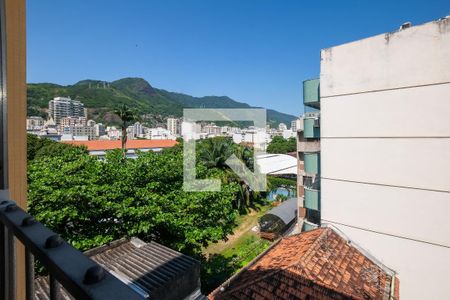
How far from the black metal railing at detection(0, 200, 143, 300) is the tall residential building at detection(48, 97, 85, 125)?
115m

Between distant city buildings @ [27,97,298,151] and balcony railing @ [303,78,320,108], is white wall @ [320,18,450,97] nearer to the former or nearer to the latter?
balcony railing @ [303,78,320,108]

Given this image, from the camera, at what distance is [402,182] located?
757cm

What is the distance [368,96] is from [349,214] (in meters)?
3.86

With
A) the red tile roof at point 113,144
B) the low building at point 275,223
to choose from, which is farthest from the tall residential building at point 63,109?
the low building at point 275,223

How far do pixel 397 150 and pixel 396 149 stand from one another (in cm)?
4

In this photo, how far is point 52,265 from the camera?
2.17ft

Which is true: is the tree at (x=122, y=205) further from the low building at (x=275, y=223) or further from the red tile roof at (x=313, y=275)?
the low building at (x=275, y=223)

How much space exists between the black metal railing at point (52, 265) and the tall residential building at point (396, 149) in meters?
8.71

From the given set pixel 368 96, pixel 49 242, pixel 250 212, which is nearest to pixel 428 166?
pixel 368 96

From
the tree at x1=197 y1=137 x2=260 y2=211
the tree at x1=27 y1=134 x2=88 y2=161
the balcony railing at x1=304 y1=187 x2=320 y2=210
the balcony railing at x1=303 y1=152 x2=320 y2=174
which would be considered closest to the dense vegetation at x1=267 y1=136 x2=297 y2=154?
the tree at x1=197 y1=137 x2=260 y2=211

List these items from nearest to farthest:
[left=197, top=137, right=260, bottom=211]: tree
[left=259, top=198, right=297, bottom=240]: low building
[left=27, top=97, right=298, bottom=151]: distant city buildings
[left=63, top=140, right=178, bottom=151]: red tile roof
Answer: [left=259, top=198, right=297, bottom=240]: low building → [left=197, top=137, right=260, bottom=211]: tree → [left=63, top=140, right=178, bottom=151]: red tile roof → [left=27, top=97, right=298, bottom=151]: distant city buildings

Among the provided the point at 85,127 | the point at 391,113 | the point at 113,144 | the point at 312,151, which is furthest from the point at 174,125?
the point at 391,113

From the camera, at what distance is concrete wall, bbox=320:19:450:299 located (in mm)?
7047

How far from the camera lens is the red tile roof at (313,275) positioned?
19.1ft
